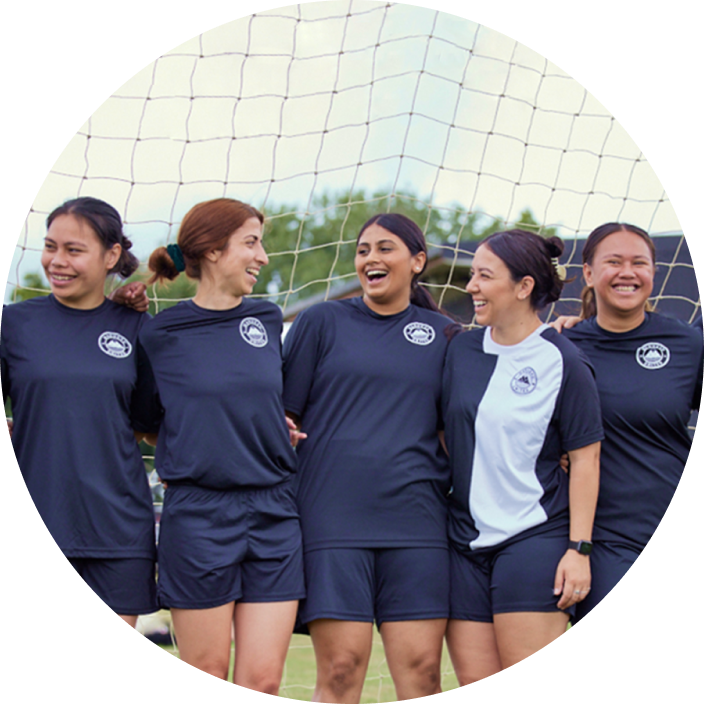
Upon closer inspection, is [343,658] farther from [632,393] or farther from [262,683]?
[632,393]

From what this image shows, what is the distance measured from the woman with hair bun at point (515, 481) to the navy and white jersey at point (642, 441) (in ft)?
0.49

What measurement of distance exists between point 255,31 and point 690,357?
2.95 metres

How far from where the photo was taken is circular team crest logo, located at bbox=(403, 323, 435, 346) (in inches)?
120

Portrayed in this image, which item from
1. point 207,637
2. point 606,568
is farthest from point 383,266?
point 207,637

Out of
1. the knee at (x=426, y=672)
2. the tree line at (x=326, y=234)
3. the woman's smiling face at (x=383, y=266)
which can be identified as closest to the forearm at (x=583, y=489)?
the knee at (x=426, y=672)

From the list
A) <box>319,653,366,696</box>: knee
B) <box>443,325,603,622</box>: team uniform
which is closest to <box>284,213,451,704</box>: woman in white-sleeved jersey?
<box>319,653,366,696</box>: knee

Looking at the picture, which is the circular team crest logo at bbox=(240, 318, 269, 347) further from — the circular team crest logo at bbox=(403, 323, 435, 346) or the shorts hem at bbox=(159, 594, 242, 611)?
the shorts hem at bbox=(159, 594, 242, 611)

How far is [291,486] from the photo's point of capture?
293 cm

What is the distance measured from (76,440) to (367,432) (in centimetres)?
105

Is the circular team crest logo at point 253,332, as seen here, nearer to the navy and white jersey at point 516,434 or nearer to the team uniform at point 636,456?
the navy and white jersey at point 516,434

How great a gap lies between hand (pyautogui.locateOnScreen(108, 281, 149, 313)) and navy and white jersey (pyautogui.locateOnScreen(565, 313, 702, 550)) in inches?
71.6

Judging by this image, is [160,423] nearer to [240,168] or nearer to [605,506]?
[605,506]

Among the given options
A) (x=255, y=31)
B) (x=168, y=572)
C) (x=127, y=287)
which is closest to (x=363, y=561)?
(x=168, y=572)

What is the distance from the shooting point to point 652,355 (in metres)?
Answer: 3.05
